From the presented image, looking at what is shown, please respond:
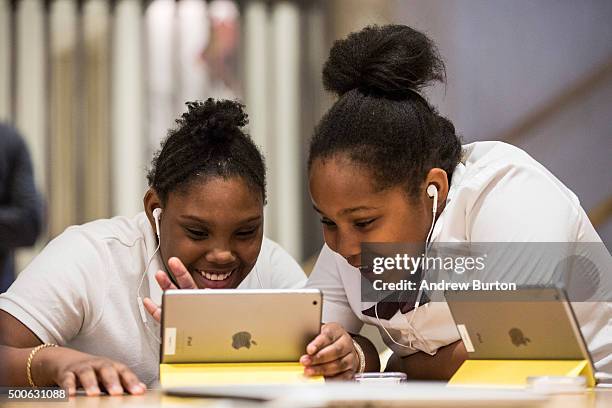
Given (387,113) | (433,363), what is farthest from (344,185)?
(433,363)

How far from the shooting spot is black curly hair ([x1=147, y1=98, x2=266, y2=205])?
1.66 metres

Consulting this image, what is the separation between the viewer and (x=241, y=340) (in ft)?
4.36

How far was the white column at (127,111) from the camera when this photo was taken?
282cm

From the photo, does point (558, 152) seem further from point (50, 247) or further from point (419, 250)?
point (50, 247)

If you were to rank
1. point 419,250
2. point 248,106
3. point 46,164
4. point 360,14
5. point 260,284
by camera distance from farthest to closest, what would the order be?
1. point 248,106
2. point 46,164
3. point 360,14
4. point 260,284
5. point 419,250

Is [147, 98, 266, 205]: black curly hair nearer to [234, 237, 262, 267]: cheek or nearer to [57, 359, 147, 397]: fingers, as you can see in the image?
[234, 237, 262, 267]: cheek

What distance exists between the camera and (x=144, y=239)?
67.0 inches

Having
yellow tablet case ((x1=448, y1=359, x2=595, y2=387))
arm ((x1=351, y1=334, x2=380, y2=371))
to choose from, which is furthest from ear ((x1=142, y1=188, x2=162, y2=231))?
yellow tablet case ((x1=448, y1=359, x2=595, y2=387))

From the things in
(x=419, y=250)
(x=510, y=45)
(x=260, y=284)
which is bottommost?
(x=260, y=284)

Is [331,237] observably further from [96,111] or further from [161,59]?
[161,59]

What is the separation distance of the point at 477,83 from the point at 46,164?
4.15ft

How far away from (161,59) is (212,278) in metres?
1.52

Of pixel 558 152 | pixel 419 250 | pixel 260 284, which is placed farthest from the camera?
pixel 558 152

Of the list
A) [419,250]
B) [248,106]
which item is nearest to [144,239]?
[419,250]
